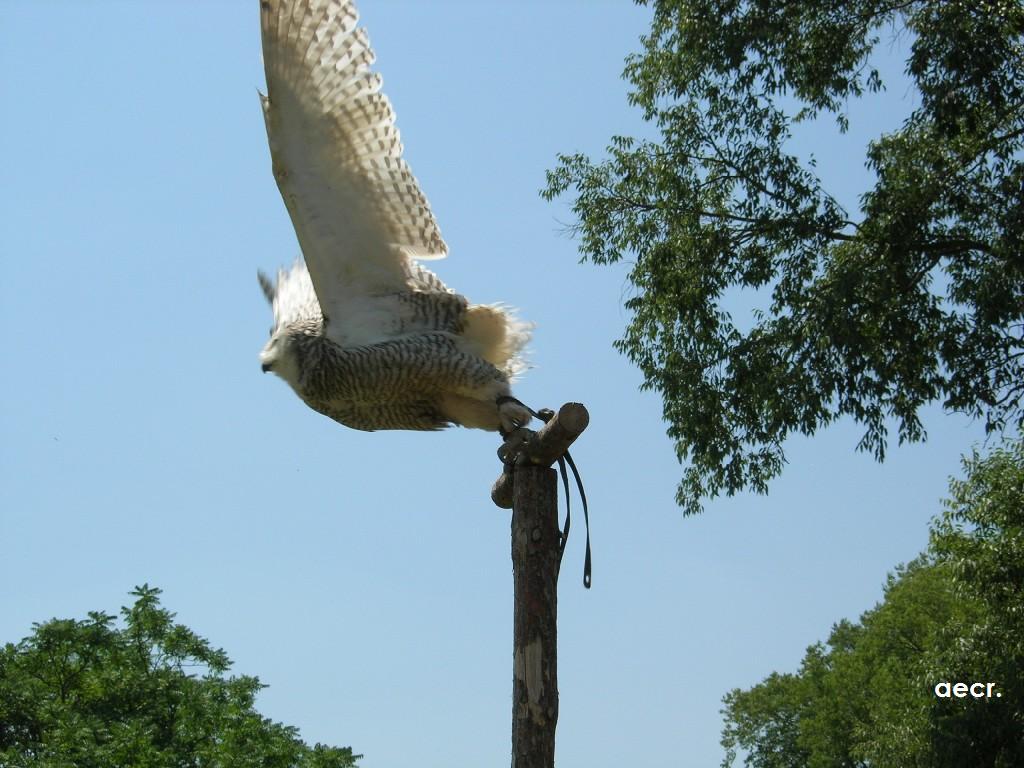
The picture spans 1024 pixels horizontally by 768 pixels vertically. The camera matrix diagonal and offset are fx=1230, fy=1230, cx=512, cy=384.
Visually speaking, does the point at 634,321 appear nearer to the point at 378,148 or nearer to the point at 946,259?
the point at 946,259

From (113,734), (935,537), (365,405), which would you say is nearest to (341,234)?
(365,405)

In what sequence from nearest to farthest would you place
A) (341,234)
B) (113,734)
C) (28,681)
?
(341,234) < (113,734) < (28,681)

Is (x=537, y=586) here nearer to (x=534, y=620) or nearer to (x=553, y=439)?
(x=534, y=620)

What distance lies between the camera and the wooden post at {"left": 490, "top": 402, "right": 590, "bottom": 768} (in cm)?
460

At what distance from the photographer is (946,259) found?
32.2 ft

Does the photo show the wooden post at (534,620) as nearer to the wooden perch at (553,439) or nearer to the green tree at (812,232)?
the wooden perch at (553,439)

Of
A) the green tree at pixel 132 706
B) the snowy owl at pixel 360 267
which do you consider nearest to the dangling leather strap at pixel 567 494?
the snowy owl at pixel 360 267

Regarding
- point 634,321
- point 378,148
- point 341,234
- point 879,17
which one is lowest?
point 341,234

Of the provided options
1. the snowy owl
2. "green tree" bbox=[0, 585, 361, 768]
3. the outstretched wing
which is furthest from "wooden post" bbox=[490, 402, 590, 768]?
"green tree" bbox=[0, 585, 361, 768]

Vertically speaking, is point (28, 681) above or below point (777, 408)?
below

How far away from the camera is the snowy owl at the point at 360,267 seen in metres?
5.65

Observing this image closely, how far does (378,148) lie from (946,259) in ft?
18.4

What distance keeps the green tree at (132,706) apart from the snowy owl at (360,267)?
5869 millimetres

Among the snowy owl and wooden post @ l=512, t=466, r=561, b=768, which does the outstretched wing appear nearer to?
the snowy owl
